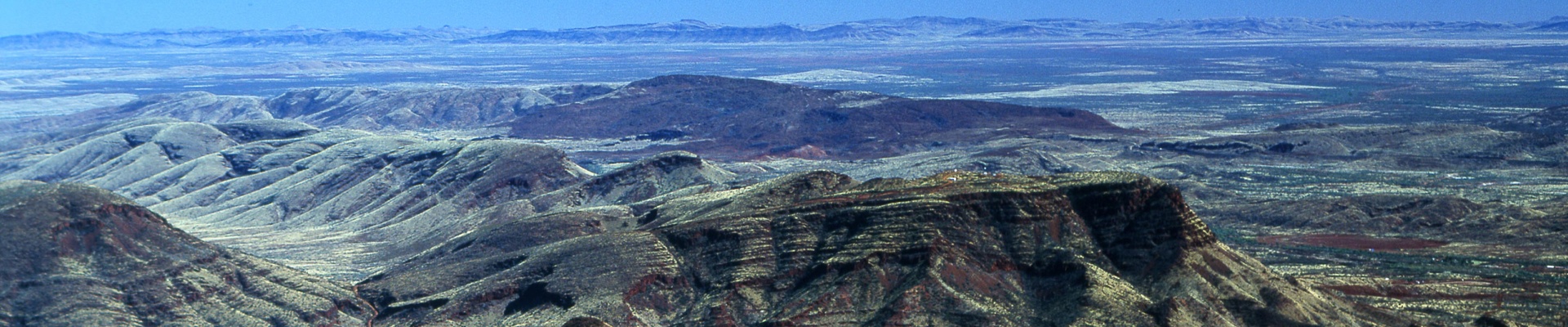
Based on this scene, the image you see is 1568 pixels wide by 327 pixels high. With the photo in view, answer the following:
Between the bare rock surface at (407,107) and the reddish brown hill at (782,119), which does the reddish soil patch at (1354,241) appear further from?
the bare rock surface at (407,107)

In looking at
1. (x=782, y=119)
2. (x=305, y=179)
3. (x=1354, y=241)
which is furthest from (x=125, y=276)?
(x=782, y=119)

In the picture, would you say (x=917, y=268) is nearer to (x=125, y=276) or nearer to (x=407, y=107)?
(x=125, y=276)

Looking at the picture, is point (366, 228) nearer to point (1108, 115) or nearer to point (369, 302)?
point (369, 302)

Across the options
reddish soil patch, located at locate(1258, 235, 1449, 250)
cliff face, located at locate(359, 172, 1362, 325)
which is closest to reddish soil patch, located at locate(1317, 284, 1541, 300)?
cliff face, located at locate(359, 172, 1362, 325)

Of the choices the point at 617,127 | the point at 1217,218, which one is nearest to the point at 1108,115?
the point at 617,127

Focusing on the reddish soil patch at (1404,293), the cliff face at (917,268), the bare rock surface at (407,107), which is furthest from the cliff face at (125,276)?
the bare rock surface at (407,107)

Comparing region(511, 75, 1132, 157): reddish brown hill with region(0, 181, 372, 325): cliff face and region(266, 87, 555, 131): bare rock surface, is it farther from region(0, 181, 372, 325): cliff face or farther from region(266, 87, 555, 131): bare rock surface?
region(0, 181, 372, 325): cliff face
